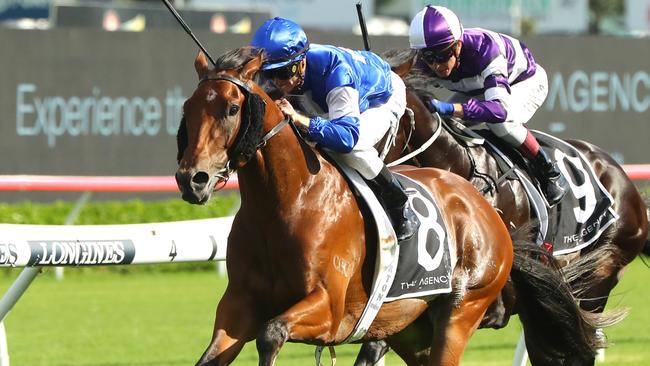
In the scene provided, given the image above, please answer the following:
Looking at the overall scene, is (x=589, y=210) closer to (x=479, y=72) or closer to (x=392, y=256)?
(x=479, y=72)

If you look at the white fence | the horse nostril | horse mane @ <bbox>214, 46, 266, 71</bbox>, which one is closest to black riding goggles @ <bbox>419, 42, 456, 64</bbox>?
the white fence

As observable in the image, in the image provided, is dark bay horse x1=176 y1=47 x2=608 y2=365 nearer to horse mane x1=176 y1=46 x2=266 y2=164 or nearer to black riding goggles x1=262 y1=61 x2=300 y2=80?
horse mane x1=176 y1=46 x2=266 y2=164

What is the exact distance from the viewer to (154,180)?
990 cm

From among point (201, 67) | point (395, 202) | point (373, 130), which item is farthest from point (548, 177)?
point (201, 67)

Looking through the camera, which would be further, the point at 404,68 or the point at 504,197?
the point at 504,197

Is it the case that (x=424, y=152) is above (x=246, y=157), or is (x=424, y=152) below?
below

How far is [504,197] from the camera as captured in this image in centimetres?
631

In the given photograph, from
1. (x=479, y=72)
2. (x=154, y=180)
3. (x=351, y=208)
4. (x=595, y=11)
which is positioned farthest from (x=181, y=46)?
(x=595, y=11)

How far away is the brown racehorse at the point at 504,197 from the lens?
5910 mm

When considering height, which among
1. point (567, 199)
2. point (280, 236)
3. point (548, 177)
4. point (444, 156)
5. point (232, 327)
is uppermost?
point (280, 236)

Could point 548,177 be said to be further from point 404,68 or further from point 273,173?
point 273,173

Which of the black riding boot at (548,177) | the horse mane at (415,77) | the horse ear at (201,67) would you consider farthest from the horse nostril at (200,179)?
the black riding boot at (548,177)

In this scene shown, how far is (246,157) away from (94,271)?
794 cm

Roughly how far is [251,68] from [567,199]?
2.69 meters
